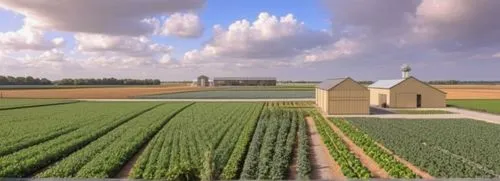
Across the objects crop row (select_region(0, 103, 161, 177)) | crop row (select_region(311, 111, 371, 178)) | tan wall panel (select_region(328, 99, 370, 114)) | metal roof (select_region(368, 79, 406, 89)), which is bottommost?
crop row (select_region(311, 111, 371, 178))

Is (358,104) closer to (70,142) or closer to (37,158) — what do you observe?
(70,142)

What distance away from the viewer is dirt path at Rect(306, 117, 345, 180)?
43.5 ft

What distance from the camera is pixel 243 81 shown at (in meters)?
167

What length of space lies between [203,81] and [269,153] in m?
143

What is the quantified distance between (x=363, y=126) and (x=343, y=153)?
33.7ft

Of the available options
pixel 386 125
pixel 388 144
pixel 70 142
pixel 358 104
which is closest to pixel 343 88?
pixel 358 104

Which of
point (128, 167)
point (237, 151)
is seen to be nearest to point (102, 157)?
point (128, 167)

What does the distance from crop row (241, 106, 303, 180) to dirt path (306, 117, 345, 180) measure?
3.27 ft

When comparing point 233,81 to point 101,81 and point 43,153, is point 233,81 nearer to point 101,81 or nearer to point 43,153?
point 101,81

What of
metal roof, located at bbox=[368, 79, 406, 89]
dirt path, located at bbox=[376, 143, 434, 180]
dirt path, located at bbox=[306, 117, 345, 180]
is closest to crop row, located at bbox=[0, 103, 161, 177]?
dirt path, located at bbox=[306, 117, 345, 180]

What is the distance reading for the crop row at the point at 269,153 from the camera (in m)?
13.0

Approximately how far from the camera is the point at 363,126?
26.0 meters

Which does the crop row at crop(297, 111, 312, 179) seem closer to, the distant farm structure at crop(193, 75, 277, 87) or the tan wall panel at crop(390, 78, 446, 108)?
the tan wall panel at crop(390, 78, 446, 108)

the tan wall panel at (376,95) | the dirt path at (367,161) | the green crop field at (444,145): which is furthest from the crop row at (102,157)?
the tan wall panel at (376,95)
